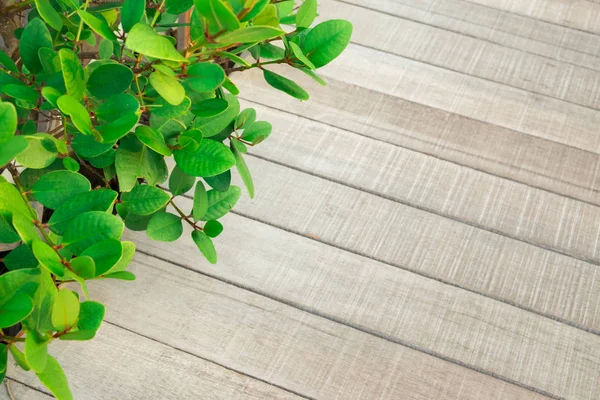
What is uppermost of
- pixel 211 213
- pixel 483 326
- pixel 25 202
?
pixel 25 202

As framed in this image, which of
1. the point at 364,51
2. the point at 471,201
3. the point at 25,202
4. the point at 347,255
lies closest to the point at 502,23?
the point at 364,51

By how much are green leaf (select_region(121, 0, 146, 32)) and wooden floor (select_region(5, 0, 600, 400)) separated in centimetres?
75

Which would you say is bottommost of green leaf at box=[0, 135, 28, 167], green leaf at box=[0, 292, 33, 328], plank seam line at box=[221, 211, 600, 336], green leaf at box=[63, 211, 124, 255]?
plank seam line at box=[221, 211, 600, 336]

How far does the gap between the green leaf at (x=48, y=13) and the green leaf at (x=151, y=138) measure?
12 centimetres

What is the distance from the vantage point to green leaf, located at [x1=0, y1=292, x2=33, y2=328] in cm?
53

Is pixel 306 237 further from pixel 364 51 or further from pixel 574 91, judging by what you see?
pixel 574 91

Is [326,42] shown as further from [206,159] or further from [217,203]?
[217,203]

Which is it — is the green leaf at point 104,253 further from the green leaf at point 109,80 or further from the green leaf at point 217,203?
the green leaf at point 217,203

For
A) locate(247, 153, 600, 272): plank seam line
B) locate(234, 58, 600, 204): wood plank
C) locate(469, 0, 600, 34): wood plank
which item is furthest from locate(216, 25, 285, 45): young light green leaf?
locate(469, 0, 600, 34): wood plank

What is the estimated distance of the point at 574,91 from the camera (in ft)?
6.70

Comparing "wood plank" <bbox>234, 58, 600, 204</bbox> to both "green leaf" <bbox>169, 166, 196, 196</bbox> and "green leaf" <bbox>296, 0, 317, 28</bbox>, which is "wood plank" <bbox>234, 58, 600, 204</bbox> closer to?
"green leaf" <bbox>169, 166, 196, 196</bbox>

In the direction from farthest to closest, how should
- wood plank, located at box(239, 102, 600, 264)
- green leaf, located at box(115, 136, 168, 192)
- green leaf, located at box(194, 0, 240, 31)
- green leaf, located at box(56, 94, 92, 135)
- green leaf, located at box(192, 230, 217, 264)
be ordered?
1. wood plank, located at box(239, 102, 600, 264)
2. green leaf, located at box(192, 230, 217, 264)
3. green leaf, located at box(115, 136, 168, 192)
4. green leaf, located at box(56, 94, 92, 135)
5. green leaf, located at box(194, 0, 240, 31)

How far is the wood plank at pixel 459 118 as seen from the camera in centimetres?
179

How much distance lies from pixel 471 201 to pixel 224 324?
0.62 metres
